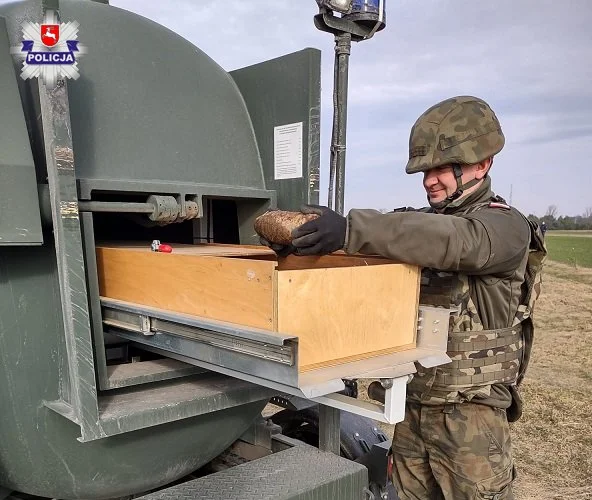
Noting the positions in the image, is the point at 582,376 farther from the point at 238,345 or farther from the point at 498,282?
the point at 238,345

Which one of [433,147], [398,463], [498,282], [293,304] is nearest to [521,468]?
[398,463]

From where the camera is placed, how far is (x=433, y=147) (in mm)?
2285

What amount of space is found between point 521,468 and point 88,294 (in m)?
3.93

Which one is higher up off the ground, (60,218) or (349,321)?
(60,218)

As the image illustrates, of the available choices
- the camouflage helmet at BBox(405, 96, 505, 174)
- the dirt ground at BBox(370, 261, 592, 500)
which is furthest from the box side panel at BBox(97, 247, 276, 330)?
the dirt ground at BBox(370, 261, 592, 500)

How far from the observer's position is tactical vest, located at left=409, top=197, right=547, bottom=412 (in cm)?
228

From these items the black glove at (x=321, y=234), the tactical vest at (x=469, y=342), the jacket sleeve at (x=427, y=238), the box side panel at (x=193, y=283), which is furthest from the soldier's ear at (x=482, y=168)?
the box side panel at (x=193, y=283)

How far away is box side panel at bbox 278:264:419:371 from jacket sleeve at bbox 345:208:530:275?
0.07 meters

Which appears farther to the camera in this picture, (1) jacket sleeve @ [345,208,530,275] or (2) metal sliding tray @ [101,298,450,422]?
(1) jacket sleeve @ [345,208,530,275]

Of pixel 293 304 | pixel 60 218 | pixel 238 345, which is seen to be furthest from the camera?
pixel 60 218

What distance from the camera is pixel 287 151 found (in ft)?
7.89

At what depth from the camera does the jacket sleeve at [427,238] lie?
173cm

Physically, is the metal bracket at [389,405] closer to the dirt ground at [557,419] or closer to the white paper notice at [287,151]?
the white paper notice at [287,151]

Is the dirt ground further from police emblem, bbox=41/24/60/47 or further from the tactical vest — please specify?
police emblem, bbox=41/24/60/47
